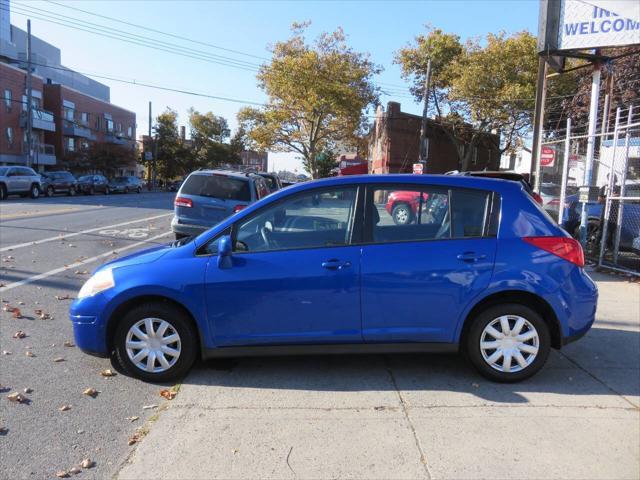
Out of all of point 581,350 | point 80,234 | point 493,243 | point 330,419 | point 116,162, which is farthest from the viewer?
point 116,162

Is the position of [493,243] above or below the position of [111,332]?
above

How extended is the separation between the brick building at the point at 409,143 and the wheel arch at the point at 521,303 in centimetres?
3671

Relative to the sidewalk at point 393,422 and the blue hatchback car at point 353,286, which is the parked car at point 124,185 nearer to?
the blue hatchback car at point 353,286

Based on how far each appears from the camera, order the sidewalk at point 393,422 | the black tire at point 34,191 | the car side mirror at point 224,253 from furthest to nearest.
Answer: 1. the black tire at point 34,191
2. the car side mirror at point 224,253
3. the sidewalk at point 393,422

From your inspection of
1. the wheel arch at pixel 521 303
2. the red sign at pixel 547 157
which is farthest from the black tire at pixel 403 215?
the red sign at pixel 547 157

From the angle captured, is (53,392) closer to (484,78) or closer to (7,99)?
(484,78)

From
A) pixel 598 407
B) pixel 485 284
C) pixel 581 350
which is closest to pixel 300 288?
pixel 485 284

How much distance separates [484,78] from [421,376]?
30.5m

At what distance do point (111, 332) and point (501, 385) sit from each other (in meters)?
3.28

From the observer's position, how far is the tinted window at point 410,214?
437cm

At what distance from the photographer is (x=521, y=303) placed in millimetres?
4379

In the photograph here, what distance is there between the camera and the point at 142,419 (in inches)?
148

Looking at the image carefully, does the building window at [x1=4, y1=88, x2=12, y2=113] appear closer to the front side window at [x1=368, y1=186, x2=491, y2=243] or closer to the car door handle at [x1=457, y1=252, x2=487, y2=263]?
the front side window at [x1=368, y1=186, x2=491, y2=243]

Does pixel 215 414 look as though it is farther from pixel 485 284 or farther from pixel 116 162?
pixel 116 162
